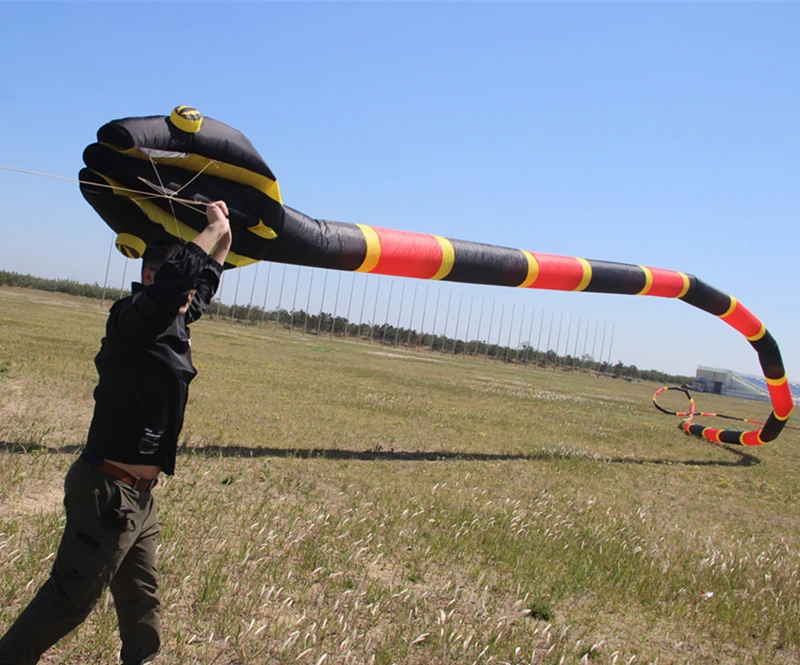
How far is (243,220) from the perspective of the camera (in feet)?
Result: 19.4

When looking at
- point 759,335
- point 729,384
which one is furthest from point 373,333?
point 759,335

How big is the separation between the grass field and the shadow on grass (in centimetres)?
5

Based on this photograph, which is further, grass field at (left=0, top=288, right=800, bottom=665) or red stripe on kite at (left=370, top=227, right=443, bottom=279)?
red stripe on kite at (left=370, top=227, right=443, bottom=279)

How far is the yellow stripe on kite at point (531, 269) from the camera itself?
30.3ft

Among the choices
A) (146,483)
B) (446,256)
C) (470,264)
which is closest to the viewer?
(146,483)

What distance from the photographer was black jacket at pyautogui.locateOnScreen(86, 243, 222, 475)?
2.79 meters

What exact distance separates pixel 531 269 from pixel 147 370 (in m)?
7.03

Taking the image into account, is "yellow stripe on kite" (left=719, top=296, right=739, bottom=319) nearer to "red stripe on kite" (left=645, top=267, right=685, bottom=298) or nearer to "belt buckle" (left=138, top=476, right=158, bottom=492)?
"red stripe on kite" (left=645, top=267, right=685, bottom=298)

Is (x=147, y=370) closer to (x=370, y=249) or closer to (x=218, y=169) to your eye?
(x=218, y=169)

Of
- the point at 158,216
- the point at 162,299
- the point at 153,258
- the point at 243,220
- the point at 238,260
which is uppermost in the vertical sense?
the point at 243,220

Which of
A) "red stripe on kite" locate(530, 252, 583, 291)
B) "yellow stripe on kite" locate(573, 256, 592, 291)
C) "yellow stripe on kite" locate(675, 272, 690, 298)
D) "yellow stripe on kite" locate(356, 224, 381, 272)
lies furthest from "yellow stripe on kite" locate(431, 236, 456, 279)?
"yellow stripe on kite" locate(675, 272, 690, 298)

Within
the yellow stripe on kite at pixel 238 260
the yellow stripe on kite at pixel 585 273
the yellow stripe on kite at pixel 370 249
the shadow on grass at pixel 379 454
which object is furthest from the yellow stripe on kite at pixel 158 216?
the yellow stripe on kite at pixel 585 273

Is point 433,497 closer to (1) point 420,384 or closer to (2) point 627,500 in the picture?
(2) point 627,500

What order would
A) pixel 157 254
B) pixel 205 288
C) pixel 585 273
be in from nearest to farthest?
pixel 205 288 → pixel 157 254 → pixel 585 273
